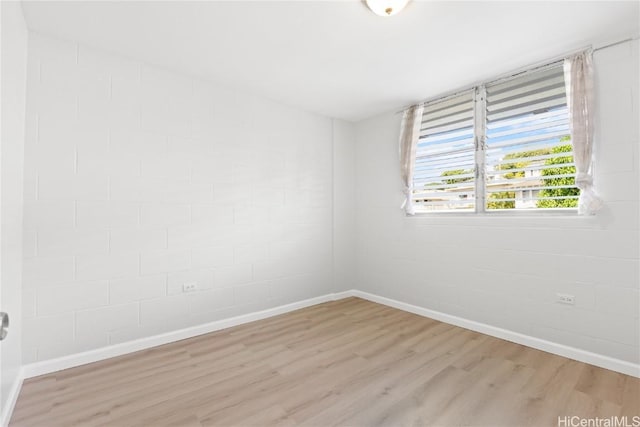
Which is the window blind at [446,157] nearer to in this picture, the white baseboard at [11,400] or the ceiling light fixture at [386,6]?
the ceiling light fixture at [386,6]

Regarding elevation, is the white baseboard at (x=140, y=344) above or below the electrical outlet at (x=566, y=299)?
below

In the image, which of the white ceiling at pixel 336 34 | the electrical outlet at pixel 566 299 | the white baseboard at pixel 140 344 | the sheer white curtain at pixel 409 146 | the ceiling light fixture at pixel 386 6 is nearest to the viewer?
the ceiling light fixture at pixel 386 6

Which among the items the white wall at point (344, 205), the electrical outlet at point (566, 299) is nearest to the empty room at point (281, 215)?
the electrical outlet at point (566, 299)

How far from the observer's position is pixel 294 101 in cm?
370

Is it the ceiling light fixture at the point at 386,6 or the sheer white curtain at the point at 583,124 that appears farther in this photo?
the sheer white curtain at the point at 583,124

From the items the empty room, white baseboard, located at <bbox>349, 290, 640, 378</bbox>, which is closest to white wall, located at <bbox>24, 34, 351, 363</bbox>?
the empty room

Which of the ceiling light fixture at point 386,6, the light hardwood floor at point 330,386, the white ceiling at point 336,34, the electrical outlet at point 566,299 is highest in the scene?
the white ceiling at point 336,34

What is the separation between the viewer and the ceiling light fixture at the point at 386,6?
1.92 metres

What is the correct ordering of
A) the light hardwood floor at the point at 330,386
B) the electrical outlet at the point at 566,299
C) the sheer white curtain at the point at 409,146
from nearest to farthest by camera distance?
the light hardwood floor at the point at 330,386
the electrical outlet at the point at 566,299
the sheer white curtain at the point at 409,146

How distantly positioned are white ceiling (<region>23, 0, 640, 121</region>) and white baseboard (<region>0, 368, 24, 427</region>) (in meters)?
2.50

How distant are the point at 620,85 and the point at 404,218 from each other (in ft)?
7.32

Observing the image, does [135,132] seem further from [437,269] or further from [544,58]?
[544,58]

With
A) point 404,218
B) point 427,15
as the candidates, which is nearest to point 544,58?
point 427,15

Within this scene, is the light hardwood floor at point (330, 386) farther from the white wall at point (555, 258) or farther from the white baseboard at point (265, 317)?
the white wall at point (555, 258)
